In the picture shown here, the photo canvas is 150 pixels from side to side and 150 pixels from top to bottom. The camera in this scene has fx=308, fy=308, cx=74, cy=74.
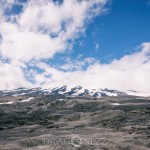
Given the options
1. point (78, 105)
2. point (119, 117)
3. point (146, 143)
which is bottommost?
point (146, 143)

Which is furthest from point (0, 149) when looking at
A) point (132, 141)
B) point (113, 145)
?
point (132, 141)

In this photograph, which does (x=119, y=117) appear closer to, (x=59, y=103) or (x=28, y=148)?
(x=28, y=148)

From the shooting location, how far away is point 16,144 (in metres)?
34.9

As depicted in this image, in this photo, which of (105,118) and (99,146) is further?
(105,118)

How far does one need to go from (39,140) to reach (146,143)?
1279 centimetres

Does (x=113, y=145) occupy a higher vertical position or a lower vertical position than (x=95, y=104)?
lower

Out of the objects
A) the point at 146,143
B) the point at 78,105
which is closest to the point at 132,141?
the point at 146,143

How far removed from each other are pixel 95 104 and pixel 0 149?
110263 mm

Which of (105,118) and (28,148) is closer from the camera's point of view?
(28,148)

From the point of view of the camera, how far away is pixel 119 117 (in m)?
72.9

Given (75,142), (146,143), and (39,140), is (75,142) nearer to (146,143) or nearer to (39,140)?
(39,140)

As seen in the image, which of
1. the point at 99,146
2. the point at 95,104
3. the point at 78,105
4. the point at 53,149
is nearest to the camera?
the point at 53,149

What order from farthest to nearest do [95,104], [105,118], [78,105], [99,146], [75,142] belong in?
1. [95,104]
2. [78,105]
3. [105,118]
4. [75,142]
5. [99,146]

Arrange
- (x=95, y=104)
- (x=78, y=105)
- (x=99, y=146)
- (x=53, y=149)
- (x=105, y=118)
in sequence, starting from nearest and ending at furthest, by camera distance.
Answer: (x=53, y=149)
(x=99, y=146)
(x=105, y=118)
(x=78, y=105)
(x=95, y=104)
